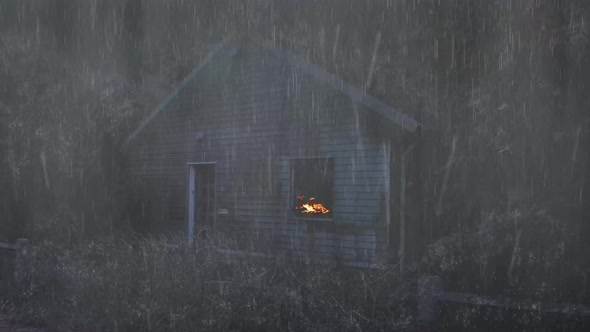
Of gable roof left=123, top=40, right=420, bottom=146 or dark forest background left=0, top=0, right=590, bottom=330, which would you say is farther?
A: dark forest background left=0, top=0, right=590, bottom=330

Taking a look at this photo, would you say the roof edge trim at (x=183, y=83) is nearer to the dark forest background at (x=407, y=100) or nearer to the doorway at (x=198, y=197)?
the dark forest background at (x=407, y=100)

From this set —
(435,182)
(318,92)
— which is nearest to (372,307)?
(318,92)

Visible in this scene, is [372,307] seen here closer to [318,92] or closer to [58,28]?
[318,92]

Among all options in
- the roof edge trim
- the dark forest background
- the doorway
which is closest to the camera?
the dark forest background

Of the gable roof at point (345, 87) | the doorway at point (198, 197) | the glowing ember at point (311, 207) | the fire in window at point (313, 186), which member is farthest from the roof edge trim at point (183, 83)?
the glowing ember at point (311, 207)

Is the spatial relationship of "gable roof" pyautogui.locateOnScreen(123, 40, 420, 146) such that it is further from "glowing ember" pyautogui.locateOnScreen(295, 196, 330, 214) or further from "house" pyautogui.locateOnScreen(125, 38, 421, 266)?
"glowing ember" pyautogui.locateOnScreen(295, 196, 330, 214)

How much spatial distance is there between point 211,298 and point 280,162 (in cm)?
606

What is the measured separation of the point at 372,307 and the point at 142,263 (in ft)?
11.1

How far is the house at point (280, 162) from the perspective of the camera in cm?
1232

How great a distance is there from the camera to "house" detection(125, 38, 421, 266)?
12320 mm

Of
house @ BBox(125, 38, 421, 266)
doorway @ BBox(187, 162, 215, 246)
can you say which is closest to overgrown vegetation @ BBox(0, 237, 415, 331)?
house @ BBox(125, 38, 421, 266)

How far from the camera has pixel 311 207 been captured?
13.5 metres

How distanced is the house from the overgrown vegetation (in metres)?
2.11

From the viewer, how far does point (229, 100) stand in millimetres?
15320
